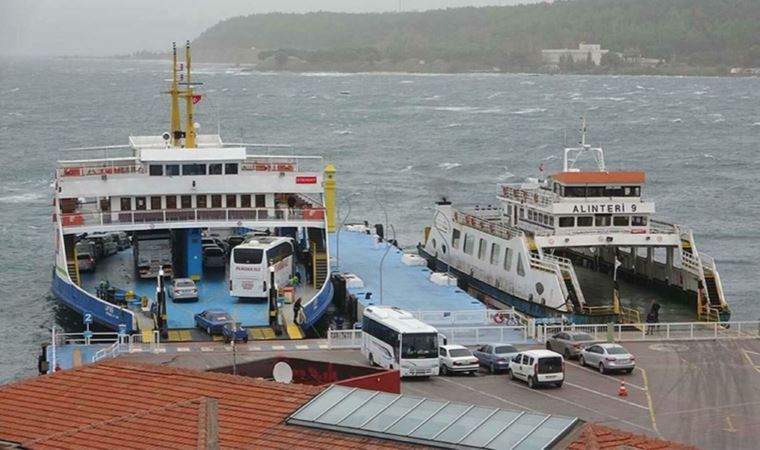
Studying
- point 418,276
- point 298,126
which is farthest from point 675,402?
point 298,126

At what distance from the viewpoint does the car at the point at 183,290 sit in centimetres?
4675

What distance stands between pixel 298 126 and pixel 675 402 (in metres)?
139

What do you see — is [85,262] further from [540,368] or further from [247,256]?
[540,368]

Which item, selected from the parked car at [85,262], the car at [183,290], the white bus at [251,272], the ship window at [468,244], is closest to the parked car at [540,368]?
the white bus at [251,272]

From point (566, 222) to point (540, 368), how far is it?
19152 millimetres

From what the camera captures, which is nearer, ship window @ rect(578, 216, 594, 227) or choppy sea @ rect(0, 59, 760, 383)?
ship window @ rect(578, 216, 594, 227)

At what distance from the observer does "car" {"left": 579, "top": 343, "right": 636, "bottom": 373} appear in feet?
126

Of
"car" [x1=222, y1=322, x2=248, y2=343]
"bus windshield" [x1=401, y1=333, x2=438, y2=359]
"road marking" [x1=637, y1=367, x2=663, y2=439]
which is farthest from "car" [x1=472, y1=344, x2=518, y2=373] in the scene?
"car" [x1=222, y1=322, x2=248, y2=343]

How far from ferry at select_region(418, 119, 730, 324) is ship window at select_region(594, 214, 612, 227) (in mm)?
38

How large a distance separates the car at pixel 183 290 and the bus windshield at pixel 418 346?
11870 millimetres

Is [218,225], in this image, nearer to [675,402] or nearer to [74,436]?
[675,402]

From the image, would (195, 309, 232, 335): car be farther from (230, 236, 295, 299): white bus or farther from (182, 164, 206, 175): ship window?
(182, 164, 206, 175): ship window

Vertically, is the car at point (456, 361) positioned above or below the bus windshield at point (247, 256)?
below

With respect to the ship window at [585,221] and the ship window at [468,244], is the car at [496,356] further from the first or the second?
the ship window at [468,244]
